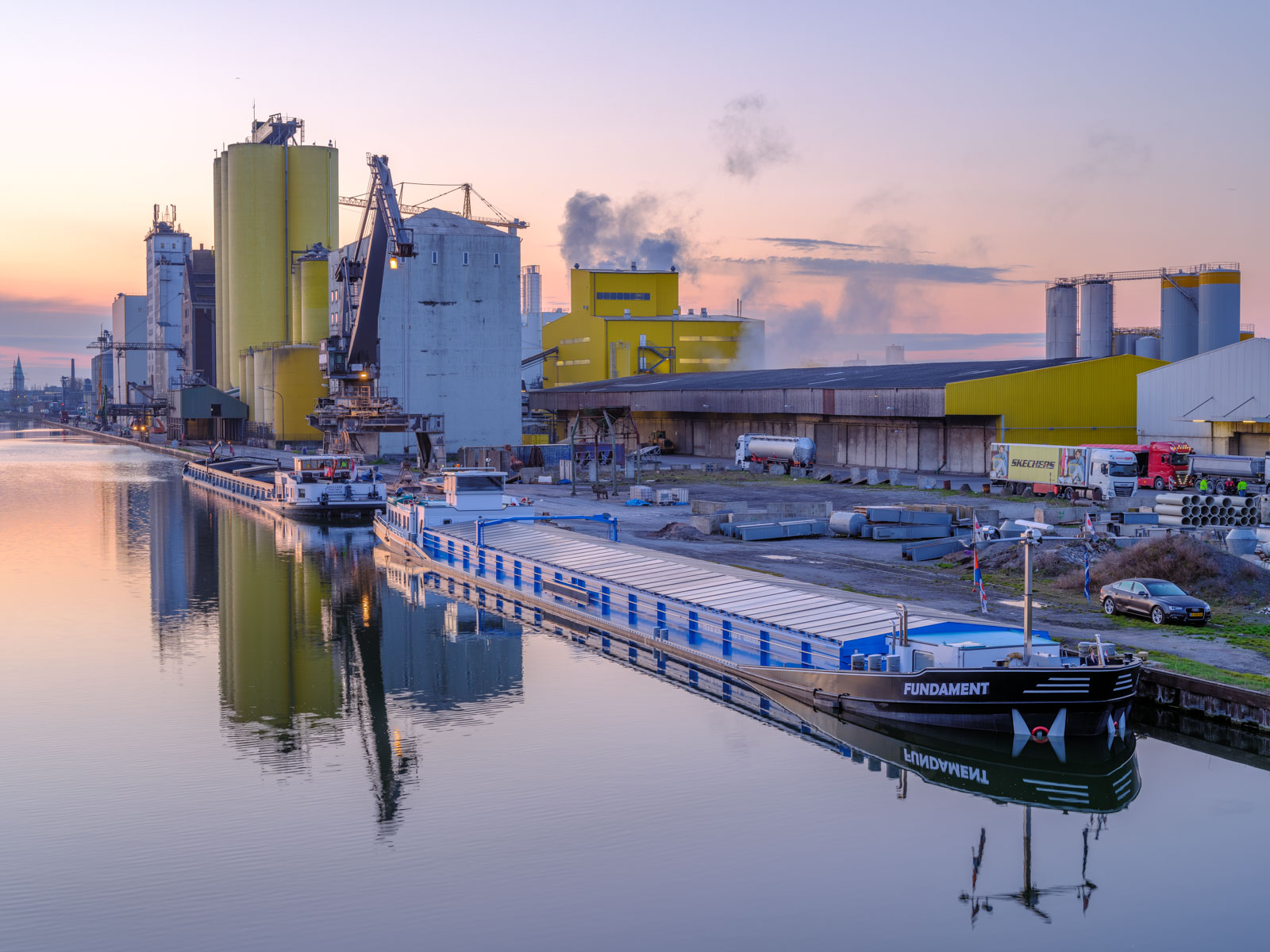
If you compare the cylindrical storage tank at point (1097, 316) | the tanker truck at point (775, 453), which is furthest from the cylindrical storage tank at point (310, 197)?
the cylindrical storage tank at point (1097, 316)

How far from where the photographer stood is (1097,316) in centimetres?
9425

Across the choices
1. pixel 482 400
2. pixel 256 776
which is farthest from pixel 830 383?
pixel 256 776

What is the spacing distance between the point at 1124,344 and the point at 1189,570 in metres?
72.6

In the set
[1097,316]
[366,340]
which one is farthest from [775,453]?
[1097,316]

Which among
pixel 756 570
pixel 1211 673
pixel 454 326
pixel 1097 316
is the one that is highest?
pixel 1097 316

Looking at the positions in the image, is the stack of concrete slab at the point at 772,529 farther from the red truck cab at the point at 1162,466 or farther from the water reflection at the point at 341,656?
the red truck cab at the point at 1162,466

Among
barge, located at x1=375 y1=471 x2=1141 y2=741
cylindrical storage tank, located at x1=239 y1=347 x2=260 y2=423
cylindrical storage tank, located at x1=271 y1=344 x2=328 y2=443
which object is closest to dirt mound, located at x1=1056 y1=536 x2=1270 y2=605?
barge, located at x1=375 y1=471 x2=1141 y2=741

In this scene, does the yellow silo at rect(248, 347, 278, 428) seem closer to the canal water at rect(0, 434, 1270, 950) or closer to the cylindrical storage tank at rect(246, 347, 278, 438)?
the cylindrical storage tank at rect(246, 347, 278, 438)

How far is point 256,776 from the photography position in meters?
22.1

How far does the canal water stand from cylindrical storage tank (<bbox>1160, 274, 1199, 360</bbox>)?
221ft

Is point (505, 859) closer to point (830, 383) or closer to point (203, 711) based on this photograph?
point (203, 711)

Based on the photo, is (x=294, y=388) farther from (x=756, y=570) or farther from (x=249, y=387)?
(x=756, y=570)

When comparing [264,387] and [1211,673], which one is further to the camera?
[264,387]

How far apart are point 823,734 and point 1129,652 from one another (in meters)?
7.15
